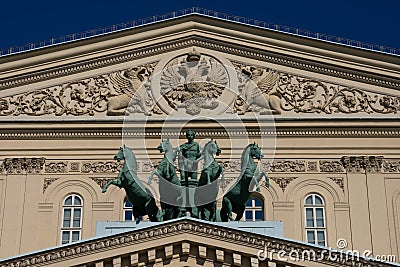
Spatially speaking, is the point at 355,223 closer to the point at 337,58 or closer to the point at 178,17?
the point at 337,58

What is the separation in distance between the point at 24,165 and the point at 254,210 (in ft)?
18.9

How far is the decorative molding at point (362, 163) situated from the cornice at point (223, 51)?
2.17 metres

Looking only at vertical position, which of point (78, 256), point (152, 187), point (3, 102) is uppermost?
point (3, 102)

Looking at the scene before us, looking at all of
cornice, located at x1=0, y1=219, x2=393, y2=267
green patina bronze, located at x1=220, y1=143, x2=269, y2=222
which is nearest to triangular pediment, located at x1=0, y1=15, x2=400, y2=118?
green patina bronze, located at x1=220, y1=143, x2=269, y2=222

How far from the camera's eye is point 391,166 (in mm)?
31109

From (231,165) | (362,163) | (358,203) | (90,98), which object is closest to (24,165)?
(90,98)

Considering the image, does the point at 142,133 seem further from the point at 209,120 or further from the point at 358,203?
the point at 358,203

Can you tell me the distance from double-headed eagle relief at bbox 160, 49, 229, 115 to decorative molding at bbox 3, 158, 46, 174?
3.60 m

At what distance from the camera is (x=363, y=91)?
105 ft

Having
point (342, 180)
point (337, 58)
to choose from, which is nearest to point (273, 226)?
point (342, 180)

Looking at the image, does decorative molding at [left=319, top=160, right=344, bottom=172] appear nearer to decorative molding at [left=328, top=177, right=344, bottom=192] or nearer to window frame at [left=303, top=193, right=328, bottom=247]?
decorative molding at [left=328, top=177, right=344, bottom=192]

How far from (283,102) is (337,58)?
1902mm

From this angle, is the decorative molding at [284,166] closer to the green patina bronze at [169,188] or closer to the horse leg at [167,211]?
the green patina bronze at [169,188]

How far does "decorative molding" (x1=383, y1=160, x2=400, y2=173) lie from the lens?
31062 millimetres
